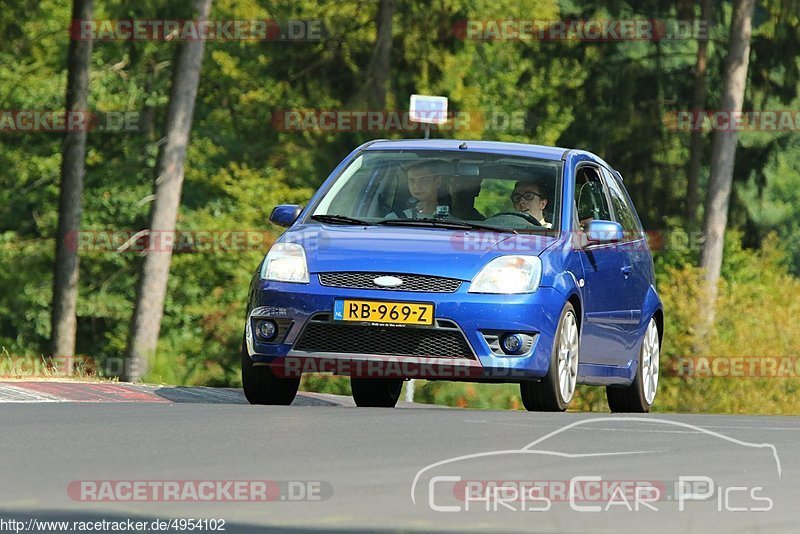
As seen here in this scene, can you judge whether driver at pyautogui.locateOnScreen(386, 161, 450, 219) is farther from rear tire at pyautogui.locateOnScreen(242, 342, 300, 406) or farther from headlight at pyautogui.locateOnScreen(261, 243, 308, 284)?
rear tire at pyautogui.locateOnScreen(242, 342, 300, 406)

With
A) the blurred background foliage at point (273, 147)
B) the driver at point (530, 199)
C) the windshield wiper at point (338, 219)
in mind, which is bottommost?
the blurred background foliage at point (273, 147)

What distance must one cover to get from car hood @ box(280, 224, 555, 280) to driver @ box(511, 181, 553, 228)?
591mm

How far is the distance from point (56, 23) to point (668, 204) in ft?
53.8

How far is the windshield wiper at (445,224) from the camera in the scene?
12.5m

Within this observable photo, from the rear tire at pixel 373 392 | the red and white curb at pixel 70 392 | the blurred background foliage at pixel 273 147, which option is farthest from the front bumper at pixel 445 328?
the blurred background foliage at pixel 273 147

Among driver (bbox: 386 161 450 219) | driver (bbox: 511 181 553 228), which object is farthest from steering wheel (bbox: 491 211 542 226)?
driver (bbox: 386 161 450 219)

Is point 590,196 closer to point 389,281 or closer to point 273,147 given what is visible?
point 389,281

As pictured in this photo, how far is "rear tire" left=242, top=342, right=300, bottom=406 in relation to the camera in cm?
1231

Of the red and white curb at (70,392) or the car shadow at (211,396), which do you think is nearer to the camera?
the red and white curb at (70,392)

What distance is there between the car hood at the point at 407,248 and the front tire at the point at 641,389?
2417 millimetres

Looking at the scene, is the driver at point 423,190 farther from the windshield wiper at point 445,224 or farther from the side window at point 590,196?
the side window at point 590,196

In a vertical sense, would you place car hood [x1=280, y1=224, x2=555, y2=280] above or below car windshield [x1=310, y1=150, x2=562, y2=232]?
below

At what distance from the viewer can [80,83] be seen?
32281mm

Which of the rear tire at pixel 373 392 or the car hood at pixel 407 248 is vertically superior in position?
the car hood at pixel 407 248
